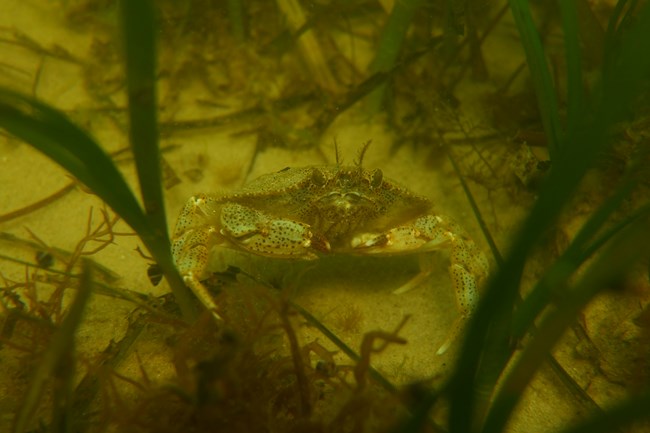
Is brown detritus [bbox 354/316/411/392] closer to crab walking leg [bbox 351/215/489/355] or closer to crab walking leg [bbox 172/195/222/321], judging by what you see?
crab walking leg [bbox 172/195/222/321]

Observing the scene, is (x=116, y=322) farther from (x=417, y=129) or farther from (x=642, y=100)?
(x=642, y=100)

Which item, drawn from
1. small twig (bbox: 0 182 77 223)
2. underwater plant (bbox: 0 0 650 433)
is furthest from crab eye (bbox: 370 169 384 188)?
small twig (bbox: 0 182 77 223)

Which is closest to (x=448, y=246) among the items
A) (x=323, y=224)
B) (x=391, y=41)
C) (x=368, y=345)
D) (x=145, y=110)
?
(x=323, y=224)

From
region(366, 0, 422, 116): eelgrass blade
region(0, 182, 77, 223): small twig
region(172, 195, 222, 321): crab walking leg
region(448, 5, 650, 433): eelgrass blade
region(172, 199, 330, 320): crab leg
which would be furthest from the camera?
region(366, 0, 422, 116): eelgrass blade

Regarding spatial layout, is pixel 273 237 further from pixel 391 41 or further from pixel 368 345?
pixel 391 41

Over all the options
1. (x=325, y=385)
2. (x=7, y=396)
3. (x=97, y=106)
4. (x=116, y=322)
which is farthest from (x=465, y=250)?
(x=97, y=106)

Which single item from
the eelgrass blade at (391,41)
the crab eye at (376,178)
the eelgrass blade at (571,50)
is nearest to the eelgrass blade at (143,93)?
the crab eye at (376,178)

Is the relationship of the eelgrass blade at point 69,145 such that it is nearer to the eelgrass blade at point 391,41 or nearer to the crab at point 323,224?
the crab at point 323,224
